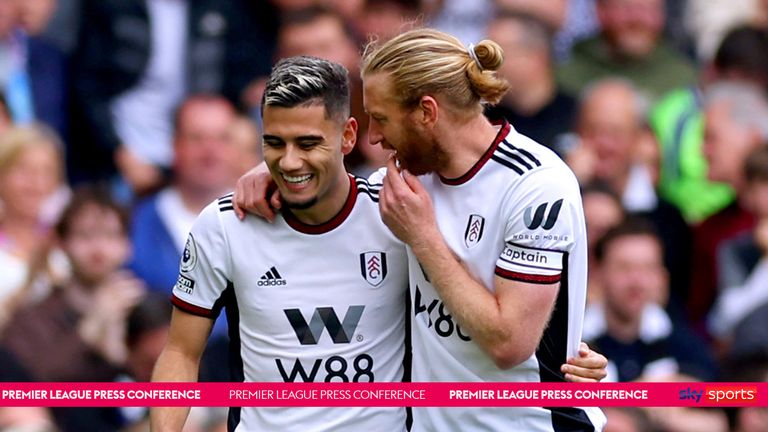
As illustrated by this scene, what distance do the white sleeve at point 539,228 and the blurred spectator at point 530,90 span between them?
4.64 metres

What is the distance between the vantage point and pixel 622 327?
9367mm

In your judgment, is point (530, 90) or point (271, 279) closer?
point (271, 279)

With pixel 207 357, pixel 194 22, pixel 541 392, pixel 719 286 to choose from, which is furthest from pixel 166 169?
pixel 541 392

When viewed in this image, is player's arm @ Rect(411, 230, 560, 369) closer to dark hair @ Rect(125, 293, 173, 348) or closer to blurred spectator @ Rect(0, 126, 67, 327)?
dark hair @ Rect(125, 293, 173, 348)

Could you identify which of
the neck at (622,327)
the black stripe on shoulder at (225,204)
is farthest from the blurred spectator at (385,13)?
the black stripe on shoulder at (225,204)

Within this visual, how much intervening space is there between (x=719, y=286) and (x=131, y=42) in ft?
13.1

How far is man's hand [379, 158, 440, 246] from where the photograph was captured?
19.2 ft

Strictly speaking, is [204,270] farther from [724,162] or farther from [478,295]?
[724,162]

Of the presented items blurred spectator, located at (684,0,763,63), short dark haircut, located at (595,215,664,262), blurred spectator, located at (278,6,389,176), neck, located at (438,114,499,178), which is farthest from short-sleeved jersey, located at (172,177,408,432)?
blurred spectator, located at (684,0,763,63)

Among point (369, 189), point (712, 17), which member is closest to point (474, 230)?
point (369, 189)

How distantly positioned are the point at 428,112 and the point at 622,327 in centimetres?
384

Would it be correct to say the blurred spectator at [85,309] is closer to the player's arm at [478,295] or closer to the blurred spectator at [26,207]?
the blurred spectator at [26,207]

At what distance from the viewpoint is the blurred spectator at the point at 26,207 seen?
916 cm

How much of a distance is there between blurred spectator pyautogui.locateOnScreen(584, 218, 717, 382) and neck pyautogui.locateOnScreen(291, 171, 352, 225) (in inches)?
133
